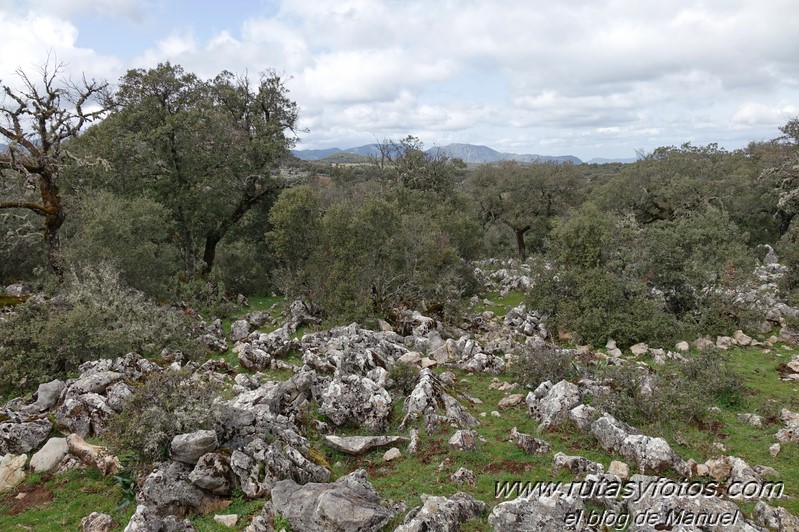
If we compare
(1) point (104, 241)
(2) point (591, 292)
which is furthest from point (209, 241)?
(2) point (591, 292)

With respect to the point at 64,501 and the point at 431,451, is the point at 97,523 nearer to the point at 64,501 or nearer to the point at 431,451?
the point at 64,501

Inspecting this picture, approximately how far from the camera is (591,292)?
54.9 feet

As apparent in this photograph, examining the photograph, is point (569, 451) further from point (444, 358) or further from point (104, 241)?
point (104, 241)

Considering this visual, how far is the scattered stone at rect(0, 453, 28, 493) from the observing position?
26.3 feet

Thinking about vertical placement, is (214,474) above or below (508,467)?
above

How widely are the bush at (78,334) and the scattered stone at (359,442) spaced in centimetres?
692

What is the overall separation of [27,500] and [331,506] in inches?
203

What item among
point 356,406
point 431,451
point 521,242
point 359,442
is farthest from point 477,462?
point 521,242

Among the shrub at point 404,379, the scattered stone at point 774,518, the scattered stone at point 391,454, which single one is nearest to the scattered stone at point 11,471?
the scattered stone at point 391,454

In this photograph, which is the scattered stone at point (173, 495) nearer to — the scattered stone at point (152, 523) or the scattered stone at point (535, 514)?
the scattered stone at point (152, 523)

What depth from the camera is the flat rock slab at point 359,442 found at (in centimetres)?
866

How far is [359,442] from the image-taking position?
345 inches

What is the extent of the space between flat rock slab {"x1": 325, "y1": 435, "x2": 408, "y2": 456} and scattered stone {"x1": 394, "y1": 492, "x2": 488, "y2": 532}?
1968mm

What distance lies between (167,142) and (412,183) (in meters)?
16.1
